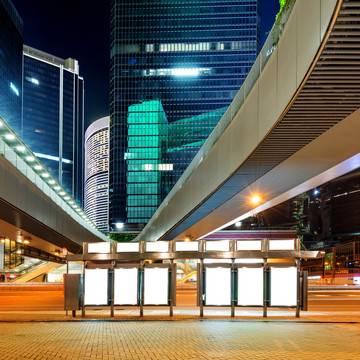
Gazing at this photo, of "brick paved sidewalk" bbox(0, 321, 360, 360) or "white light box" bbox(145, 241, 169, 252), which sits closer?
"brick paved sidewalk" bbox(0, 321, 360, 360)

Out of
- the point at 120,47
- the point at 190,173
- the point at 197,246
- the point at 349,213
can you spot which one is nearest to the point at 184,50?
the point at 120,47

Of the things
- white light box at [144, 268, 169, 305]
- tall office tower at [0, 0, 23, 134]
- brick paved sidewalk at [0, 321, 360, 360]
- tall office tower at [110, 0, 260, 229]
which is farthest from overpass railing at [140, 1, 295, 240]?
tall office tower at [110, 0, 260, 229]

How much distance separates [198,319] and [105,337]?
4.29 m

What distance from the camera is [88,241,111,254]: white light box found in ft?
53.1

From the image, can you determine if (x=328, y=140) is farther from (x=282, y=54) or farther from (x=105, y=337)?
(x=105, y=337)

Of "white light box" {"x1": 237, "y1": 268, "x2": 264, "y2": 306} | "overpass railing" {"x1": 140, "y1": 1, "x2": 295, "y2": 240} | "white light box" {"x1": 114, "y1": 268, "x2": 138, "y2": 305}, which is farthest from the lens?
"white light box" {"x1": 114, "y1": 268, "x2": 138, "y2": 305}

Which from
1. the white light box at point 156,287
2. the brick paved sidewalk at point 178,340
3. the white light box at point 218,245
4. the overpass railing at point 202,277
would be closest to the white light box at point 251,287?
the overpass railing at point 202,277

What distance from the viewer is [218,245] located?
624 inches

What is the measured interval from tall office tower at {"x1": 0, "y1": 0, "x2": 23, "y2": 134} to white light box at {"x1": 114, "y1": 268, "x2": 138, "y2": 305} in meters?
123

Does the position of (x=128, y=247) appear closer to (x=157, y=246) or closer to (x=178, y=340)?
(x=157, y=246)

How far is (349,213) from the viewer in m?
154

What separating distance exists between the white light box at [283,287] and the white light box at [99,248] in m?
5.47

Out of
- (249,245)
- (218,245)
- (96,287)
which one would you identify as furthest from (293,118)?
(96,287)

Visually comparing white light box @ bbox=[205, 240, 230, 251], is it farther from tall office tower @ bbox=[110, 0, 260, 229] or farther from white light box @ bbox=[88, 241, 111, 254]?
tall office tower @ bbox=[110, 0, 260, 229]
